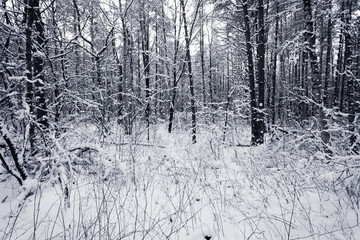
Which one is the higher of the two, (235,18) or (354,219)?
(235,18)

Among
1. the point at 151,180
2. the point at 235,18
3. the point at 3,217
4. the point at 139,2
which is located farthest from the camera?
the point at 139,2

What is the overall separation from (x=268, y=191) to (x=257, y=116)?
4941 mm

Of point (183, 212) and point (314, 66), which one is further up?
point (314, 66)

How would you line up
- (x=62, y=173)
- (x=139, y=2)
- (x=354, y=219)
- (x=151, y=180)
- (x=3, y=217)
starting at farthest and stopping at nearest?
1. (x=139, y=2)
2. (x=151, y=180)
3. (x=62, y=173)
4. (x=3, y=217)
5. (x=354, y=219)

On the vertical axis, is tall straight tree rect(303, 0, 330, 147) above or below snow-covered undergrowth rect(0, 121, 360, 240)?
above

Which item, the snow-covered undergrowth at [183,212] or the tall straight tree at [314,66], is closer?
the snow-covered undergrowth at [183,212]

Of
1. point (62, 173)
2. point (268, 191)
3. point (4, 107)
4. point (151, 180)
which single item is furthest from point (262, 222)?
point (4, 107)

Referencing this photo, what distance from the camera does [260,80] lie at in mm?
7230

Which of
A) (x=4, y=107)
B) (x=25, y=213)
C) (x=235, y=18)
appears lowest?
(x=25, y=213)

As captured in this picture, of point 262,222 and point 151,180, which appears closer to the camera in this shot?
point 262,222

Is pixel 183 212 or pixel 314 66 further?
pixel 314 66

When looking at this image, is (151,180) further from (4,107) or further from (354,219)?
(4,107)

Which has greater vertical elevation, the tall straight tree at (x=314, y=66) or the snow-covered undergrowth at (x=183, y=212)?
the tall straight tree at (x=314, y=66)

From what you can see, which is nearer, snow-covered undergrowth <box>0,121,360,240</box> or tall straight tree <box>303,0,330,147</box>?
snow-covered undergrowth <box>0,121,360,240</box>
